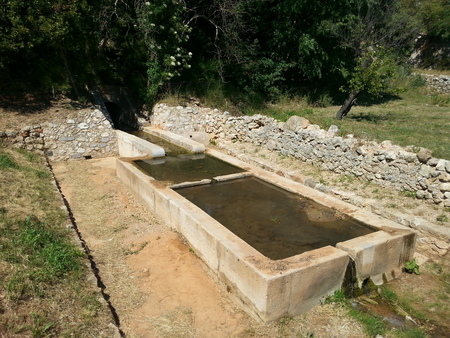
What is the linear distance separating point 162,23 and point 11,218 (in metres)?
8.21

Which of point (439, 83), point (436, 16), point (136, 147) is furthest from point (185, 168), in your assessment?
point (436, 16)

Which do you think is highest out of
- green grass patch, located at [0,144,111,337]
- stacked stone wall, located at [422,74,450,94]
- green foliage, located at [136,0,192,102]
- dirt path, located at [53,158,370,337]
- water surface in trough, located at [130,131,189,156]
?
green foliage, located at [136,0,192,102]

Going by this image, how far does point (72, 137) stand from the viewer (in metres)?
9.02

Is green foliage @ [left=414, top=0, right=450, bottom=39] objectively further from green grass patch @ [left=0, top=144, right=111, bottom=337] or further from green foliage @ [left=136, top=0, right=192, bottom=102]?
green grass patch @ [left=0, top=144, right=111, bottom=337]

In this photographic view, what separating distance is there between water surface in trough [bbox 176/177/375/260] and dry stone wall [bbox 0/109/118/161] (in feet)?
15.1

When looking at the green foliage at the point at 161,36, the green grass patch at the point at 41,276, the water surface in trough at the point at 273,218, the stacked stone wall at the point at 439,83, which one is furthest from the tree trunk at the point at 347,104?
the stacked stone wall at the point at 439,83

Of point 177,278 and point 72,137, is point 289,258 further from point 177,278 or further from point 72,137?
point 72,137

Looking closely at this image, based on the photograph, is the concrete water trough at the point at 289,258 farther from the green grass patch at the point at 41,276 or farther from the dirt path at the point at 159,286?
the green grass patch at the point at 41,276

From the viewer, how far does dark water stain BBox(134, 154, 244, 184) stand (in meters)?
6.41

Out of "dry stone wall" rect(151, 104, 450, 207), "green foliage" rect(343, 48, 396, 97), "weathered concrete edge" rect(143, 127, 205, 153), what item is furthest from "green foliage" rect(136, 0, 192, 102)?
"green foliage" rect(343, 48, 396, 97)

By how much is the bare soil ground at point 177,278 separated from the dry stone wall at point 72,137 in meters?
2.32

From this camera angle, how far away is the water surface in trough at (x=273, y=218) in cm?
419

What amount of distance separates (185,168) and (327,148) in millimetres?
Result: 3059

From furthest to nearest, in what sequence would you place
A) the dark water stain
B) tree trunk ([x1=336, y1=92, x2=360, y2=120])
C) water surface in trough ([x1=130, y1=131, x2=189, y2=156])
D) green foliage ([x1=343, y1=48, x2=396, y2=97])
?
tree trunk ([x1=336, y1=92, x2=360, y2=120]) → green foliage ([x1=343, y1=48, x2=396, y2=97]) → water surface in trough ([x1=130, y1=131, x2=189, y2=156]) → the dark water stain
